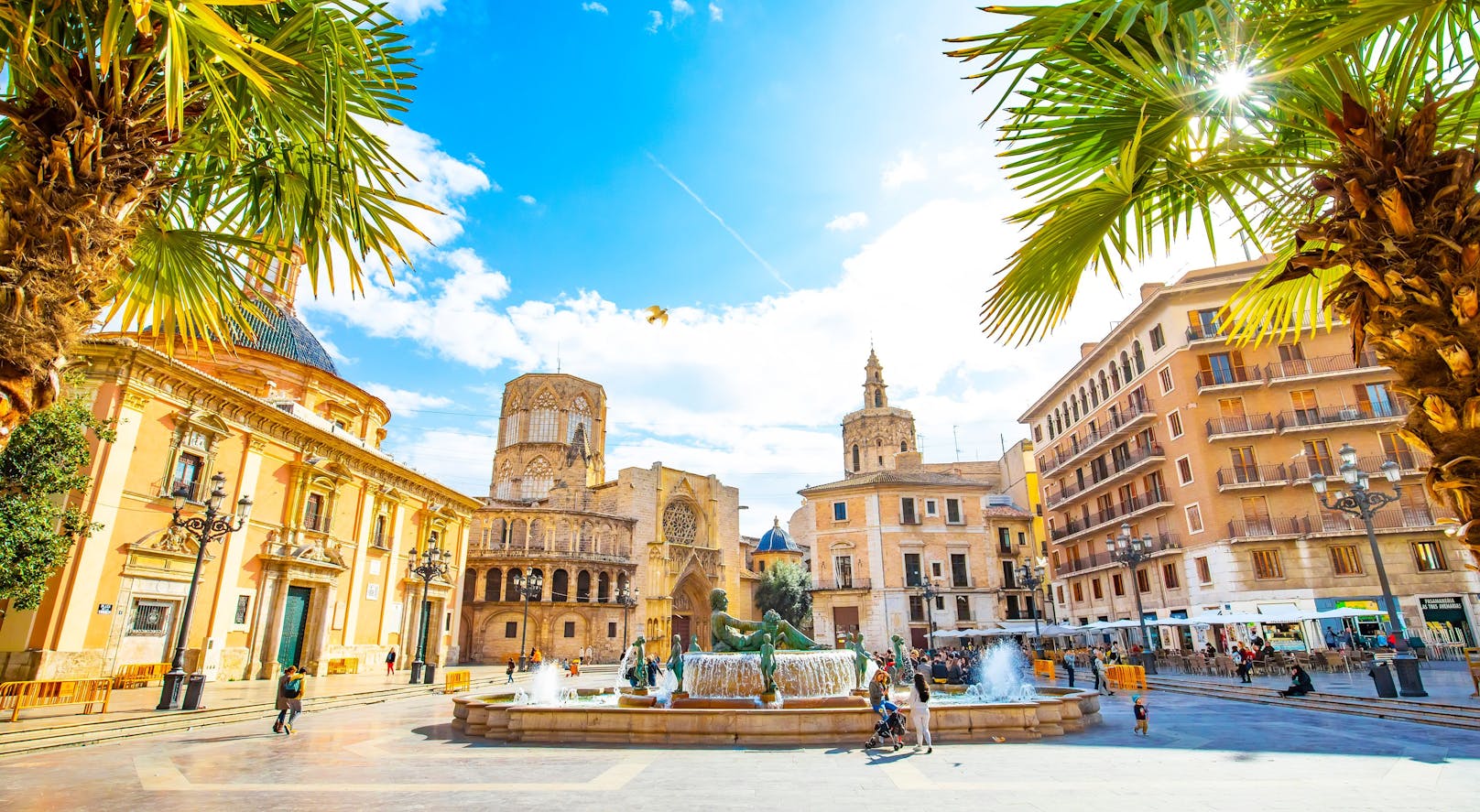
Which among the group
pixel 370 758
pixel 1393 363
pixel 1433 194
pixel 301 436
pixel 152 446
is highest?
pixel 301 436

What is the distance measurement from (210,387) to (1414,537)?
38.0m

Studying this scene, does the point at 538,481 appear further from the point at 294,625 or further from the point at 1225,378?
the point at 1225,378

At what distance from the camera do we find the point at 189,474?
18.3 meters

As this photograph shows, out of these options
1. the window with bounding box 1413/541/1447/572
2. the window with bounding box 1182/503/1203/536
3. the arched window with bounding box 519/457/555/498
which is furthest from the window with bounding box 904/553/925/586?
the arched window with bounding box 519/457/555/498

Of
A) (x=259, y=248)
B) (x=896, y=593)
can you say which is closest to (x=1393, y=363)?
(x=259, y=248)

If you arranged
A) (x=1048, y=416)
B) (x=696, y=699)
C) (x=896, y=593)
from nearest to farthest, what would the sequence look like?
(x=696, y=699) → (x=896, y=593) → (x=1048, y=416)

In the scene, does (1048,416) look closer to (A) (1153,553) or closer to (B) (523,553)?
(A) (1153,553)

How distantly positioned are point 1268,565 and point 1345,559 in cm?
240

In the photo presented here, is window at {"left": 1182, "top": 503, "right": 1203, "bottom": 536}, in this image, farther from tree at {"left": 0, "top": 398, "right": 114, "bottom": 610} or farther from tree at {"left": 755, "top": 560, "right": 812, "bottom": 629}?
tree at {"left": 0, "top": 398, "right": 114, "bottom": 610}

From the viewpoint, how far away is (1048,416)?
40500 mm

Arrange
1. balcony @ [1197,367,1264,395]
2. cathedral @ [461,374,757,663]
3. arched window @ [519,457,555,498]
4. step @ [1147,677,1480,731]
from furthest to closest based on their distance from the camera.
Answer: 1. arched window @ [519,457,555,498]
2. cathedral @ [461,374,757,663]
3. balcony @ [1197,367,1264,395]
4. step @ [1147,677,1480,731]

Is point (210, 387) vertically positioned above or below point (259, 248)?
above

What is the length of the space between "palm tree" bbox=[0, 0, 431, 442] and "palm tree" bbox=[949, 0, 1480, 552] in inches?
120

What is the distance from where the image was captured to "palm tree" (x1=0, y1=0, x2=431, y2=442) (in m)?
2.67
